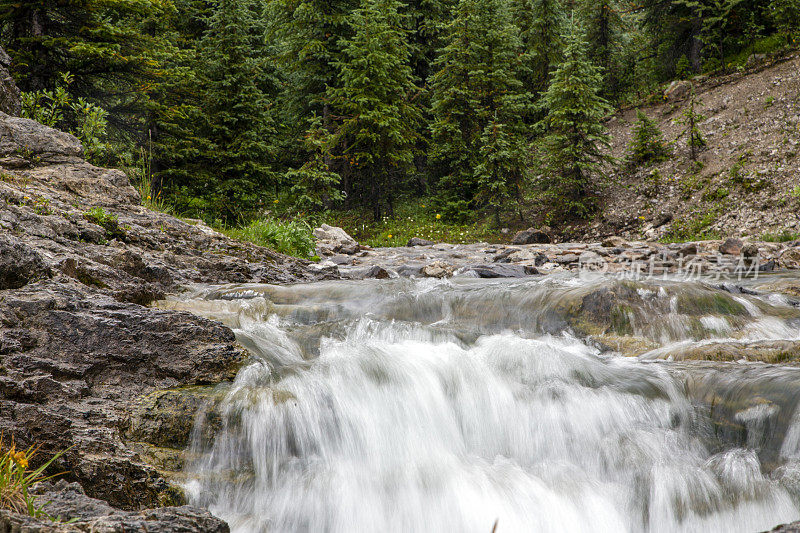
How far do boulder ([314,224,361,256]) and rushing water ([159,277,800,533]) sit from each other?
275 inches

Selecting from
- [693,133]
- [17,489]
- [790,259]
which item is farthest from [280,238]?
[693,133]

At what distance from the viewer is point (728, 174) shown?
46.8 feet

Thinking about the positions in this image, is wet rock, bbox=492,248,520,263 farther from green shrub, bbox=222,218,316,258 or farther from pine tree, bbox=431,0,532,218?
pine tree, bbox=431,0,532,218

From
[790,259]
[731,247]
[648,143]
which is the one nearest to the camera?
[790,259]

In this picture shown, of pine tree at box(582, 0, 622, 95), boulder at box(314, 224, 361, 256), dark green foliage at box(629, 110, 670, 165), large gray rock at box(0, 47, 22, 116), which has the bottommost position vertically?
boulder at box(314, 224, 361, 256)

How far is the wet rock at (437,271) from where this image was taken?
923cm

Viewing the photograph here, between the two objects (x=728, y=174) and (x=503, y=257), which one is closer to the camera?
(x=503, y=257)

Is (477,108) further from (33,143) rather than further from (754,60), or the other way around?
(33,143)

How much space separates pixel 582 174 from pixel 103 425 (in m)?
15.9

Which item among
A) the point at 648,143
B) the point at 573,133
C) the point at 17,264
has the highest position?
the point at 573,133

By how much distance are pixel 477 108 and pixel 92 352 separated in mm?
17339

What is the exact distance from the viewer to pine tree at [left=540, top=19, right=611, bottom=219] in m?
15.3

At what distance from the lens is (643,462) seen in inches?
→ 143

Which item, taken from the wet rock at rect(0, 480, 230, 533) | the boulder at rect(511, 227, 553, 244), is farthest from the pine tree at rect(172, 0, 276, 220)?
the wet rock at rect(0, 480, 230, 533)
